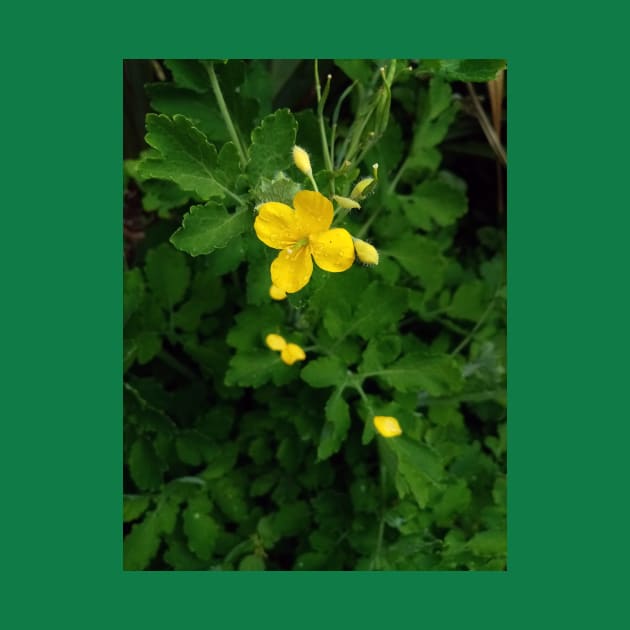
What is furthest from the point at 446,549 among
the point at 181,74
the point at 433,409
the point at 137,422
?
the point at 181,74

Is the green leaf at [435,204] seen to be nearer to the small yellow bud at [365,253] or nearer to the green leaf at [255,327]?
the green leaf at [255,327]

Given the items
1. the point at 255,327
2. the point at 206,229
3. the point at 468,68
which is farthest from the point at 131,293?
the point at 468,68

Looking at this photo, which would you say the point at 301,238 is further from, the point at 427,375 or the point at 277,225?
the point at 427,375

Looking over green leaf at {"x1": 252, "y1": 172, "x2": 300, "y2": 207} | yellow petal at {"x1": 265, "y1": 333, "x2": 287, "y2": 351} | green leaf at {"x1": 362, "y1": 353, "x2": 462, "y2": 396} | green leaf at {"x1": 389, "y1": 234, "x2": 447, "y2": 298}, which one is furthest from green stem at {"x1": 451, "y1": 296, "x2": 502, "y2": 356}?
green leaf at {"x1": 252, "y1": 172, "x2": 300, "y2": 207}

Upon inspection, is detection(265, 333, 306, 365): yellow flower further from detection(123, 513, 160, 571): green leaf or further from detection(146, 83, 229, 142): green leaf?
detection(123, 513, 160, 571): green leaf

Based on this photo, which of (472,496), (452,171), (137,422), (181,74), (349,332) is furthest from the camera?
(452,171)

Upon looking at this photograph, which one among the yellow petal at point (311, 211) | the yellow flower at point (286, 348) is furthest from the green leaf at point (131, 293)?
the yellow petal at point (311, 211)

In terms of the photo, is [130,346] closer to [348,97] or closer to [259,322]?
[259,322]
